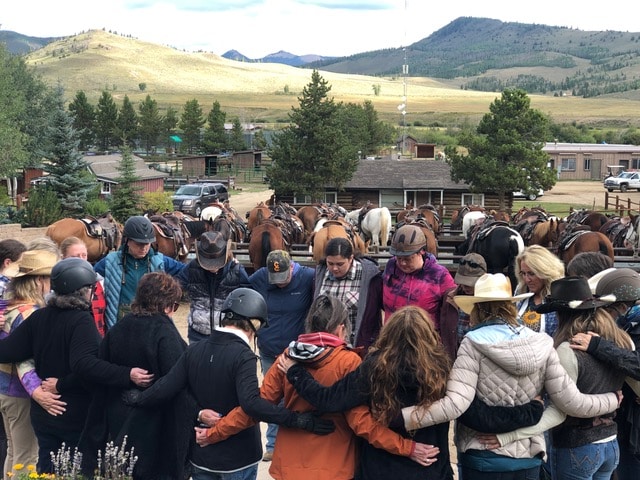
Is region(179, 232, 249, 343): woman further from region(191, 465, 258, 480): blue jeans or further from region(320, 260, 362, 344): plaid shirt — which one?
region(191, 465, 258, 480): blue jeans

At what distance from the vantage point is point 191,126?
231 ft

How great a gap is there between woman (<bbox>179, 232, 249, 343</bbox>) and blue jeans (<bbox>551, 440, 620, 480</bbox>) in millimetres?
2716

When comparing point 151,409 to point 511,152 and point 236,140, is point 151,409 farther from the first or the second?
point 236,140

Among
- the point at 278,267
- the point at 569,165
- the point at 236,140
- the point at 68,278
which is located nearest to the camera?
the point at 68,278

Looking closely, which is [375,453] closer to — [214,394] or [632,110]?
[214,394]

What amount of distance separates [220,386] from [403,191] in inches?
1344

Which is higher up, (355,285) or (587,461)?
(355,285)

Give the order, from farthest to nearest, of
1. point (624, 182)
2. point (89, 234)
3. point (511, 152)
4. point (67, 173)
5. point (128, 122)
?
point (128, 122)
point (624, 182)
point (511, 152)
point (67, 173)
point (89, 234)

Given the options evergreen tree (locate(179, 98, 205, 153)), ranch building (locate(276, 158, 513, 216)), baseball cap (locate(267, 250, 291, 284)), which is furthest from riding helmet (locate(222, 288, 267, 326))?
evergreen tree (locate(179, 98, 205, 153))

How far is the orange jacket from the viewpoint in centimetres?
364

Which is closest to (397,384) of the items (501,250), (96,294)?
(96,294)

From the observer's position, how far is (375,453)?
12.2ft

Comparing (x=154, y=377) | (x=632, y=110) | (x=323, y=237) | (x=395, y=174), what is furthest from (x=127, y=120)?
(x=632, y=110)

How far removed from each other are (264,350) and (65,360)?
1.94m
